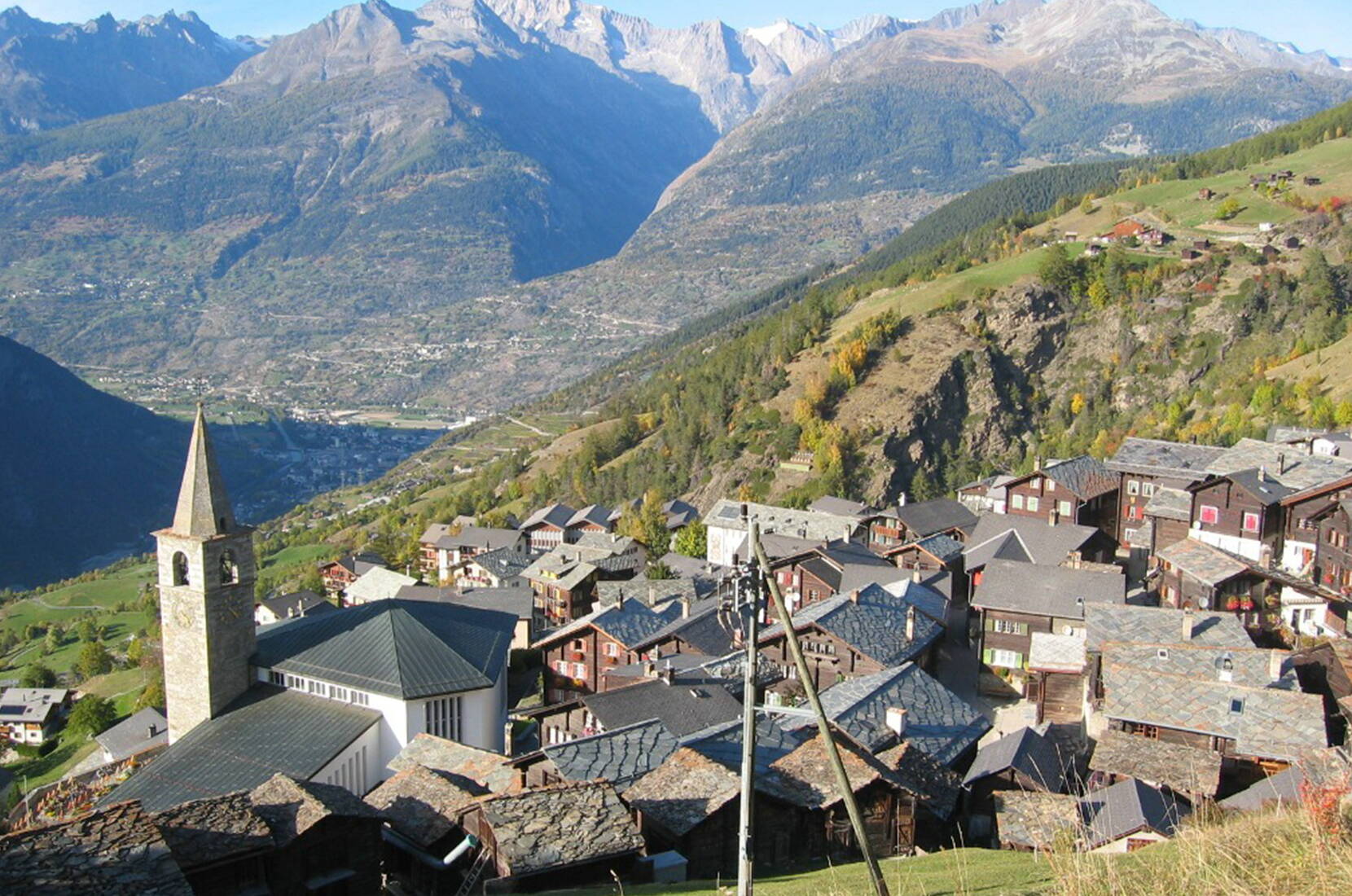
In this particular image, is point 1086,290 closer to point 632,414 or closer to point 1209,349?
point 1209,349

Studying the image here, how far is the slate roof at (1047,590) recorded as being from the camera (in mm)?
48188

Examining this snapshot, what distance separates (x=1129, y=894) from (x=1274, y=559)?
46965 millimetres

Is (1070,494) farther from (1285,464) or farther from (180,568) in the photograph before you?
(180,568)

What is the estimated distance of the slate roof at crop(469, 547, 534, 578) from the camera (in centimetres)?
8500

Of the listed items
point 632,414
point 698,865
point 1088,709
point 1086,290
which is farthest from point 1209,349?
point 698,865

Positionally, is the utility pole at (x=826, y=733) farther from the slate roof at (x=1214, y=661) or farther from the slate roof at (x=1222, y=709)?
the slate roof at (x=1214, y=661)

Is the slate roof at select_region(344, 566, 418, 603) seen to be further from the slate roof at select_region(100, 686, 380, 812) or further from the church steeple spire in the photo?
the slate roof at select_region(100, 686, 380, 812)

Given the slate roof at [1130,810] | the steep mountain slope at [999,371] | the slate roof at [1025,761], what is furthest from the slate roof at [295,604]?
the slate roof at [1130,810]

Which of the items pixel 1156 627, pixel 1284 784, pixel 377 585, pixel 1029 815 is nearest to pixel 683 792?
pixel 1029 815

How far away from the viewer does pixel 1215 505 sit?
178ft

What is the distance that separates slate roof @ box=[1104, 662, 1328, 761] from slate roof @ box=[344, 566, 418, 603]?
5520 cm

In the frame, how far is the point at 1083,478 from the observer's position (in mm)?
68875

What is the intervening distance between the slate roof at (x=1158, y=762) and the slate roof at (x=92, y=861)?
22.8m

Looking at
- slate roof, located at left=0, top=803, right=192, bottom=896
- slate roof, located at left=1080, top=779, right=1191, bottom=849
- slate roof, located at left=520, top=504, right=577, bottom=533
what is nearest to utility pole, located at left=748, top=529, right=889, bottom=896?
A: slate roof, located at left=0, top=803, right=192, bottom=896
